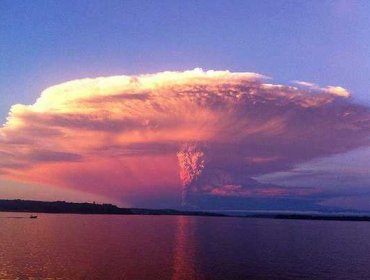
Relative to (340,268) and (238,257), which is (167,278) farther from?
(340,268)

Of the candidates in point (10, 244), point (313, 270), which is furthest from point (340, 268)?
point (10, 244)

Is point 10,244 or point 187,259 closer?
point 187,259

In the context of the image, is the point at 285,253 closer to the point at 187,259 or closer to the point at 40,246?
the point at 187,259

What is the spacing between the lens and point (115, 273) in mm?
73312

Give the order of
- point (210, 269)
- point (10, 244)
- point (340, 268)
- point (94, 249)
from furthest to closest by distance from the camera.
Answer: point (10, 244) < point (94, 249) < point (340, 268) < point (210, 269)

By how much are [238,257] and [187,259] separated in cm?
1191

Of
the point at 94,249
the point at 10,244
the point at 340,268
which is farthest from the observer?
the point at 10,244

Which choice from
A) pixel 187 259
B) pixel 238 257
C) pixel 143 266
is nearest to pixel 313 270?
pixel 238 257

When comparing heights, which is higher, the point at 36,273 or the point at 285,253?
the point at 285,253

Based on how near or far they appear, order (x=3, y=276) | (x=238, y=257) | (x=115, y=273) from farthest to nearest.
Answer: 1. (x=238, y=257)
2. (x=115, y=273)
3. (x=3, y=276)

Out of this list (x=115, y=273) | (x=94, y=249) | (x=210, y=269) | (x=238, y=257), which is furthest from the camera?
(x=94, y=249)

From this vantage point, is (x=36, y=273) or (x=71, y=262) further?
(x=71, y=262)

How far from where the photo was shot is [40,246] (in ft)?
366

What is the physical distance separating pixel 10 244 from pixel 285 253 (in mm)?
69832
